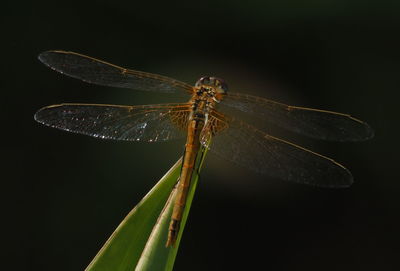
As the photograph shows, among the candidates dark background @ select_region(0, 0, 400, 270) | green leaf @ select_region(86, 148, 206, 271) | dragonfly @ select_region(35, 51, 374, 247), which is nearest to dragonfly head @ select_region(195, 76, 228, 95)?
dragonfly @ select_region(35, 51, 374, 247)

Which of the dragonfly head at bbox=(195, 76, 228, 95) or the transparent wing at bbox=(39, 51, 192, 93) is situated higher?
the dragonfly head at bbox=(195, 76, 228, 95)

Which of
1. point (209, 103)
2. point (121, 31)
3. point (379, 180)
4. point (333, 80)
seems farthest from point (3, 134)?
point (379, 180)

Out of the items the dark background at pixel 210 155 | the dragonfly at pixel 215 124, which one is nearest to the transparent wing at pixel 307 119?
the dragonfly at pixel 215 124

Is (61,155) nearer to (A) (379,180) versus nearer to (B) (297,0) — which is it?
(B) (297,0)

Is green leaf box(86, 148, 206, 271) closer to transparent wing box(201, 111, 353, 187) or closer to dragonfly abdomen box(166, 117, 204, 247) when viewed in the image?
dragonfly abdomen box(166, 117, 204, 247)

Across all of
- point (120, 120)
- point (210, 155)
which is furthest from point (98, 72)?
point (210, 155)

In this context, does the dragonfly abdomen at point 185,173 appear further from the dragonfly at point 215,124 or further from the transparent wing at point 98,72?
the transparent wing at point 98,72

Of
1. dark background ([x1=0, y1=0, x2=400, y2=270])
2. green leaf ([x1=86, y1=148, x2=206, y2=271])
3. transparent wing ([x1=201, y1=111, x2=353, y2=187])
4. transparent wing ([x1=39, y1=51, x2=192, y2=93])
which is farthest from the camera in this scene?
dark background ([x1=0, y1=0, x2=400, y2=270])
